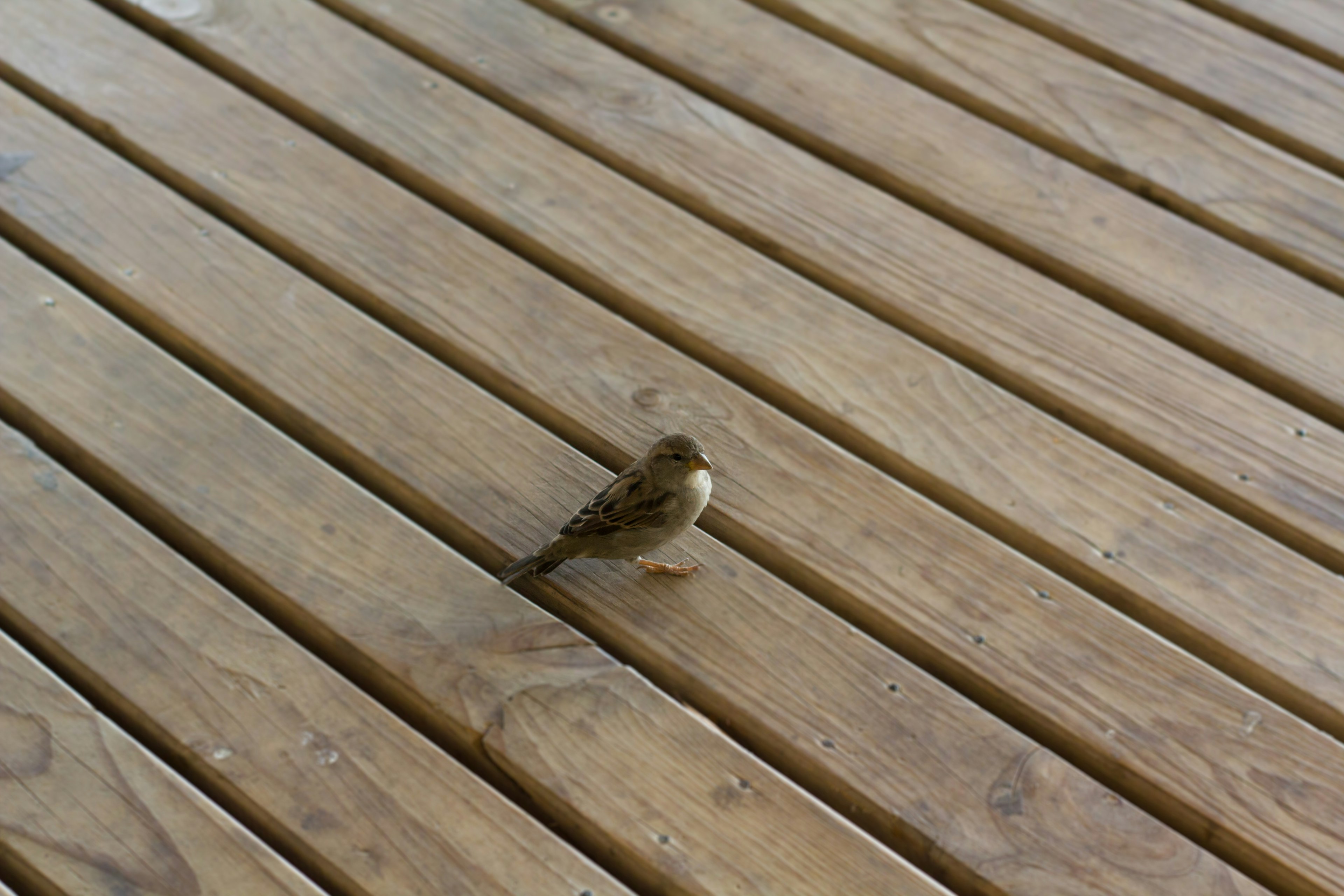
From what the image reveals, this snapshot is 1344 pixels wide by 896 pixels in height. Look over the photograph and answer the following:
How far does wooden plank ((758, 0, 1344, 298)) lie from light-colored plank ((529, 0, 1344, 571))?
60 mm

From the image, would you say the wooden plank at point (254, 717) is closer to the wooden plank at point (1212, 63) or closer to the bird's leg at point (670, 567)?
the bird's leg at point (670, 567)

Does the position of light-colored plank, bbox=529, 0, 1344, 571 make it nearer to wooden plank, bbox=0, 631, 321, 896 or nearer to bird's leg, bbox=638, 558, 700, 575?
bird's leg, bbox=638, 558, 700, 575

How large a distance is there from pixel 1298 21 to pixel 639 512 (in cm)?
232

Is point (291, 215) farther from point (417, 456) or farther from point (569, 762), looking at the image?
point (569, 762)

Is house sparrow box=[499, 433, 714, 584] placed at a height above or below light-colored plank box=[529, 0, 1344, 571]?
below

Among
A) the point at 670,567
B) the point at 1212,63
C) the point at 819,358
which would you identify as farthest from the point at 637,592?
the point at 1212,63

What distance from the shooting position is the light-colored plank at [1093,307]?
7.61 ft

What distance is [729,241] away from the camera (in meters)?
2.64

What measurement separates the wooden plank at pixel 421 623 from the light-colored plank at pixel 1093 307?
3.11 feet

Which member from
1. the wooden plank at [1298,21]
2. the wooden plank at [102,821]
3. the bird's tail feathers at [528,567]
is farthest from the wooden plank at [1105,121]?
the wooden plank at [102,821]

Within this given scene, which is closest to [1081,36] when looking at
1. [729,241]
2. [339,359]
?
[729,241]

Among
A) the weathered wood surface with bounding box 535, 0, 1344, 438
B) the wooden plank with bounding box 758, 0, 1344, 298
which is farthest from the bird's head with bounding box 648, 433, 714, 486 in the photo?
the wooden plank with bounding box 758, 0, 1344, 298

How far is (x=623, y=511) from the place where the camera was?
2.03 meters

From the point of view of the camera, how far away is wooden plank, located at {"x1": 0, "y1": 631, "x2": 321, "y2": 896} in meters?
1.75
